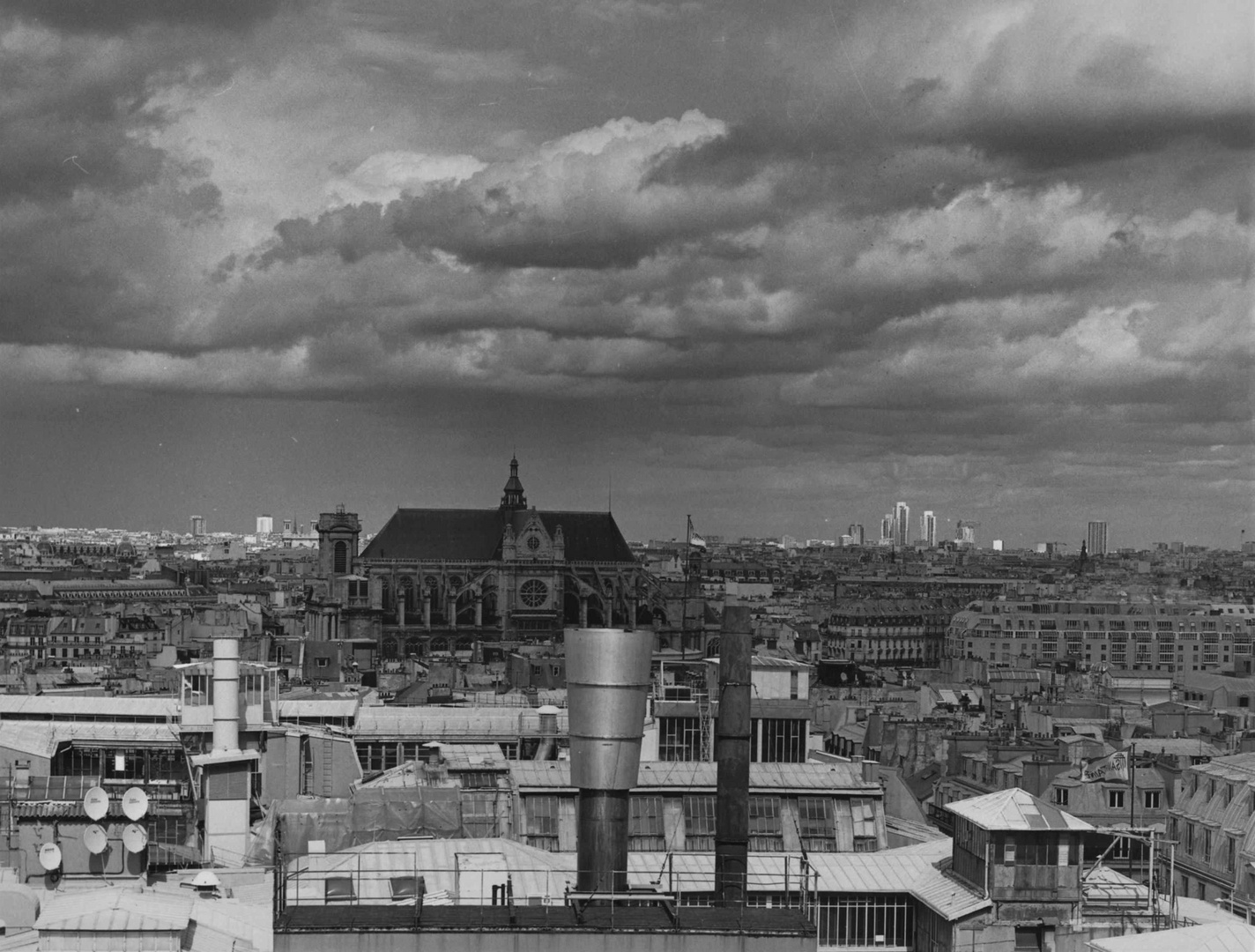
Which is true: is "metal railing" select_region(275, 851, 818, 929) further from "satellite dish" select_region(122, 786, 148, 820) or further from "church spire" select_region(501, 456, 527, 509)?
"church spire" select_region(501, 456, 527, 509)

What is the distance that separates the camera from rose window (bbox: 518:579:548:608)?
543 feet

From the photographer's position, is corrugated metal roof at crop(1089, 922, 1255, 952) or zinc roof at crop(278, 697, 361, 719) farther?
zinc roof at crop(278, 697, 361, 719)

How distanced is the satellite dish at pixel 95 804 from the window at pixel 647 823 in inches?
331

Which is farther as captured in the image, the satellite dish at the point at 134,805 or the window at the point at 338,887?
the satellite dish at the point at 134,805

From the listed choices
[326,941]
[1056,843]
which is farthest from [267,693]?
[326,941]

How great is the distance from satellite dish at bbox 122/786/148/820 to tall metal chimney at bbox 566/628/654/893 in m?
12.4

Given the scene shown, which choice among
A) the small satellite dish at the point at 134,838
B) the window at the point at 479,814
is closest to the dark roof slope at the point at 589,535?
the window at the point at 479,814

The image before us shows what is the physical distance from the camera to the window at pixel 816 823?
121 ft

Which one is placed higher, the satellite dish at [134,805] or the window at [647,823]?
the satellite dish at [134,805]

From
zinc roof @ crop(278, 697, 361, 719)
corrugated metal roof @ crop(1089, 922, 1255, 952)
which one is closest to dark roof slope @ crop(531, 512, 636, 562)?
zinc roof @ crop(278, 697, 361, 719)

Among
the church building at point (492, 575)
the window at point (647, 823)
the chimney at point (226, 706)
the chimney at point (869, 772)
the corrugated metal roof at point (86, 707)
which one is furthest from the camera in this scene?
the church building at point (492, 575)

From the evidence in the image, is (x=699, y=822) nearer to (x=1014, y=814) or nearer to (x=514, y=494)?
(x=1014, y=814)

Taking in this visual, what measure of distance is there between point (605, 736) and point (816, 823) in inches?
576

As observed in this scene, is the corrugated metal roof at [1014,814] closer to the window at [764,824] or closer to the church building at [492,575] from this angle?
the window at [764,824]
